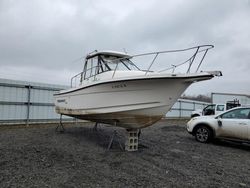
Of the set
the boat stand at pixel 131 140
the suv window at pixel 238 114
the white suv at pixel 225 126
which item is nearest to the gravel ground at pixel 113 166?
the boat stand at pixel 131 140

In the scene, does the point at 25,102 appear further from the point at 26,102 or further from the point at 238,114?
the point at 238,114

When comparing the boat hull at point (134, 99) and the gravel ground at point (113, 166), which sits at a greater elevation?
the boat hull at point (134, 99)

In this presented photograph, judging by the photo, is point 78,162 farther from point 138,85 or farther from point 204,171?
point 204,171

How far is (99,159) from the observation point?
5699mm

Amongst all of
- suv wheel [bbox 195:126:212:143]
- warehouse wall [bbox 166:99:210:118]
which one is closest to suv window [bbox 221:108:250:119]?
suv wheel [bbox 195:126:212:143]

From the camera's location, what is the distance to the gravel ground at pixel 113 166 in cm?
421

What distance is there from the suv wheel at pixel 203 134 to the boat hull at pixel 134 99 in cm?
342

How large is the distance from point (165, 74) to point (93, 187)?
313 centimetres

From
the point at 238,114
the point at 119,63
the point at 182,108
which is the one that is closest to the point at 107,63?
the point at 119,63

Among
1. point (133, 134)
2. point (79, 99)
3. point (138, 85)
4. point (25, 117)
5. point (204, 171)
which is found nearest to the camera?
point (204, 171)

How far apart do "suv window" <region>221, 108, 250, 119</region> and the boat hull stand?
11.2ft

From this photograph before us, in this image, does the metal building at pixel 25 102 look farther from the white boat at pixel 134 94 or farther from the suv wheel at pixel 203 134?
the suv wheel at pixel 203 134

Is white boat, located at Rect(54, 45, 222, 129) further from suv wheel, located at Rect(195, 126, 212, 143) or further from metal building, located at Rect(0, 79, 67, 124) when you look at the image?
metal building, located at Rect(0, 79, 67, 124)

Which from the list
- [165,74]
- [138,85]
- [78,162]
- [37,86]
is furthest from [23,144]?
[37,86]
